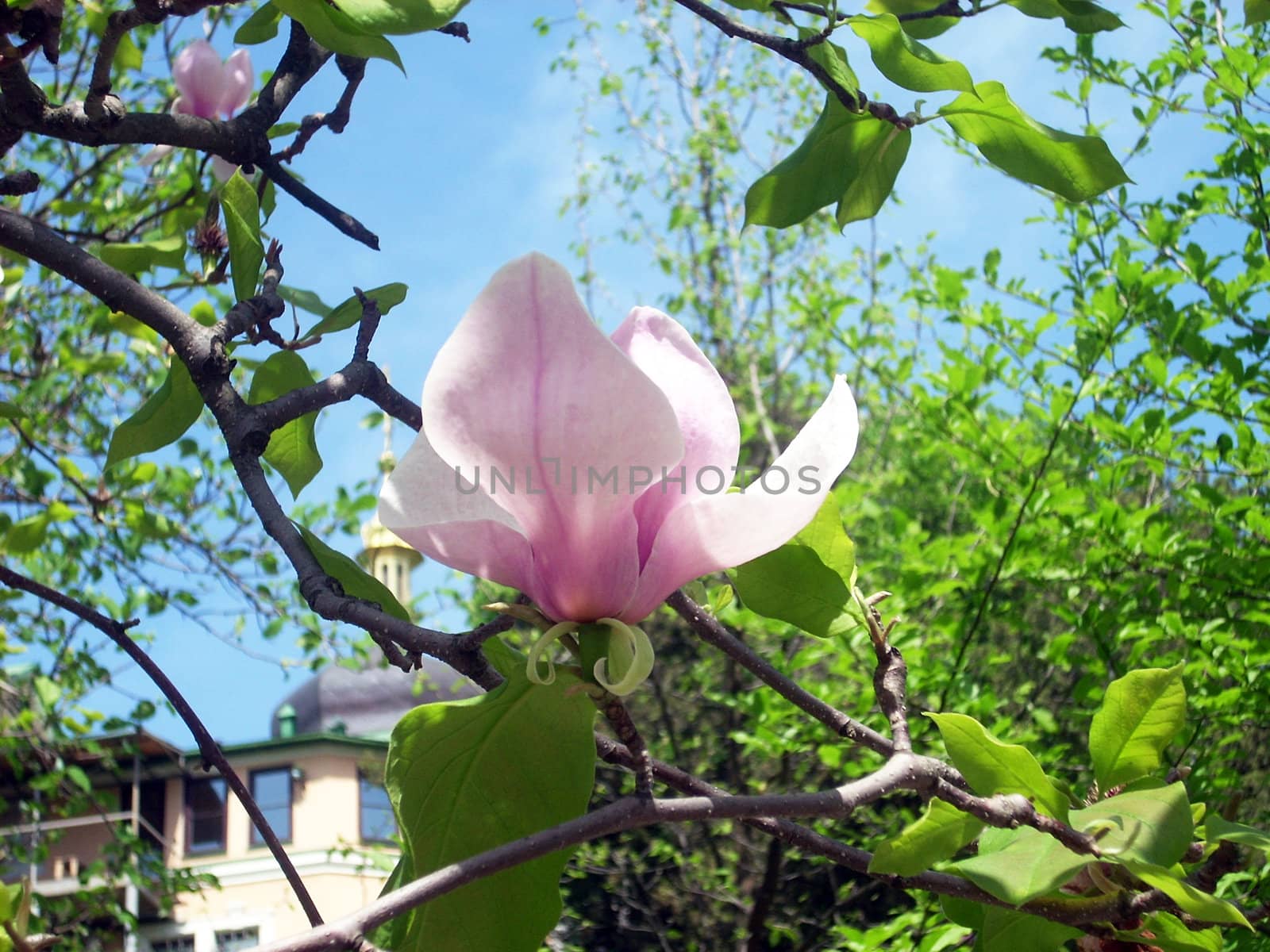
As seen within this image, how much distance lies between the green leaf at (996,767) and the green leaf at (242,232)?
569mm

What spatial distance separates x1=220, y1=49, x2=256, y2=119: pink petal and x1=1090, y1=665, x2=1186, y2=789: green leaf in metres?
1.45

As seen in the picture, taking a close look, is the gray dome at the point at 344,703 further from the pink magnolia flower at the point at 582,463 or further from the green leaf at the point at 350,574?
the pink magnolia flower at the point at 582,463

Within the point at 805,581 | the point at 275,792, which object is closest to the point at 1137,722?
the point at 805,581

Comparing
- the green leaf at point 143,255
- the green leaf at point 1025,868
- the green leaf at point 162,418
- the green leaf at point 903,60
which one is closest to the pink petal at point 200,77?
the green leaf at point 143,255

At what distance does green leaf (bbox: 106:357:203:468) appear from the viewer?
849 mm

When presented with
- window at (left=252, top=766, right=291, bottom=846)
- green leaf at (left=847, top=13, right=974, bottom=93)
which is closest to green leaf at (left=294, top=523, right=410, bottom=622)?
green leaf at (left=847, top=13, right=974, bottom=93)

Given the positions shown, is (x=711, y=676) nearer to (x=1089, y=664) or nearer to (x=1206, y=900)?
(x=1089, y=664)

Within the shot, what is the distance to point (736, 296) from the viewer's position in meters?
7.07

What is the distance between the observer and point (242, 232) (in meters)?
0.80

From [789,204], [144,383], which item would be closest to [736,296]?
[144,383]

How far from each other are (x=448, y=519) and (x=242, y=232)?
1.41 ft

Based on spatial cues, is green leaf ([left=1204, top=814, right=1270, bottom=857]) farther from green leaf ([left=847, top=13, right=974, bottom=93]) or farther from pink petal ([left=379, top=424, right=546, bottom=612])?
green leaf ([left=847, top=13, right=974, bottom=93])

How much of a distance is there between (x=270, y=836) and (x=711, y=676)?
4210mm

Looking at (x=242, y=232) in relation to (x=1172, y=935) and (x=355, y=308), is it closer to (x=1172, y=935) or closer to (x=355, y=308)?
(x=355, y=308)
